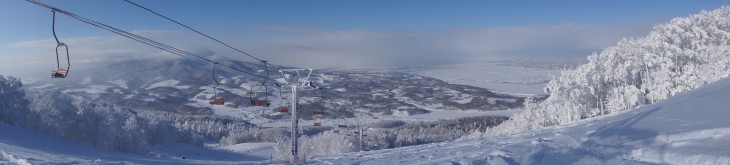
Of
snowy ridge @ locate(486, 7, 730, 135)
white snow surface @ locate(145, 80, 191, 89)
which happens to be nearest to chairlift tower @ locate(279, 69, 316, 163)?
snowy ridge @ locate(486, 7, 730, 135)

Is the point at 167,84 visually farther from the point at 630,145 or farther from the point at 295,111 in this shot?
the point at 630,145

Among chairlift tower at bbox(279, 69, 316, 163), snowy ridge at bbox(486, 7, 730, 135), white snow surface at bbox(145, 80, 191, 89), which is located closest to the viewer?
chairlift tower at bbox(279, 69, 316, 163)

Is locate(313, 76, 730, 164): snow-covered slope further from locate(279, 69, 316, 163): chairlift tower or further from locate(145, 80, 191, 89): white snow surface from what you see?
locate(145, 80, 191, 89): white snow surface

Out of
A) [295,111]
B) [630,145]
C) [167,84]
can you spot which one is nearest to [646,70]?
[630,145]

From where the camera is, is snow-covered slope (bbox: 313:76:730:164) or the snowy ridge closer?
snow-covered slope (bbox: 313:76:730:164)

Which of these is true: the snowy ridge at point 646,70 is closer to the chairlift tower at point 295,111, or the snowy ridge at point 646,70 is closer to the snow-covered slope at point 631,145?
the snow-covered slope at point 631,145
